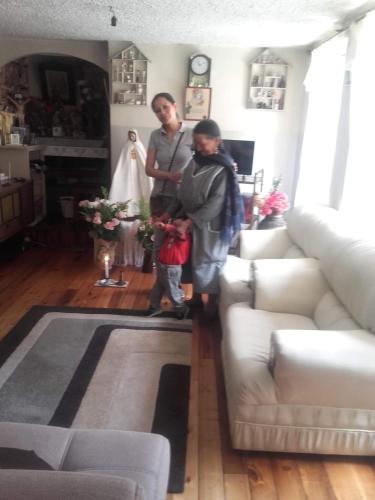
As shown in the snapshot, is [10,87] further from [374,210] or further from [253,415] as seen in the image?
[253,415]

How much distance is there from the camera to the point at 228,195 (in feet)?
7.81

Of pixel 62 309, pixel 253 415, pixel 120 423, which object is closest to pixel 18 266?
pixel 62 309

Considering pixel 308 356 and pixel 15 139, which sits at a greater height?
pixel 15 139

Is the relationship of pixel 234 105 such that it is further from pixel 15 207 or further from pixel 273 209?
pixel 15 207

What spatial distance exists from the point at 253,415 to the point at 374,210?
4.91 ft

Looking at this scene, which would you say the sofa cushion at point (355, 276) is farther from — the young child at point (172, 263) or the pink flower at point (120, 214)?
the pink flower at point (120, 214)

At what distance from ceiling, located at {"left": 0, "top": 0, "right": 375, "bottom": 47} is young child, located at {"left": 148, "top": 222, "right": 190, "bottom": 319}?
1.53 meters

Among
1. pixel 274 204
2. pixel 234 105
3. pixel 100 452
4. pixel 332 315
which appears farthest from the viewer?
pixel 234 105

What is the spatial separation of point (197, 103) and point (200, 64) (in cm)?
38

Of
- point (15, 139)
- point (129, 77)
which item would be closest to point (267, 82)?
point (129, 77)

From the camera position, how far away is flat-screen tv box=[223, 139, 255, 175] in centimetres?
404

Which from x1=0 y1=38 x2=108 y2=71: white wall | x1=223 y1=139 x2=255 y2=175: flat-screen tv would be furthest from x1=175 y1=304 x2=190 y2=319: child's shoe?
x1=0 y1=38 x2=108 y2=71: white wall

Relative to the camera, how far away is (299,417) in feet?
5.05

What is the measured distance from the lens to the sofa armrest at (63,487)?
0.68 meters
